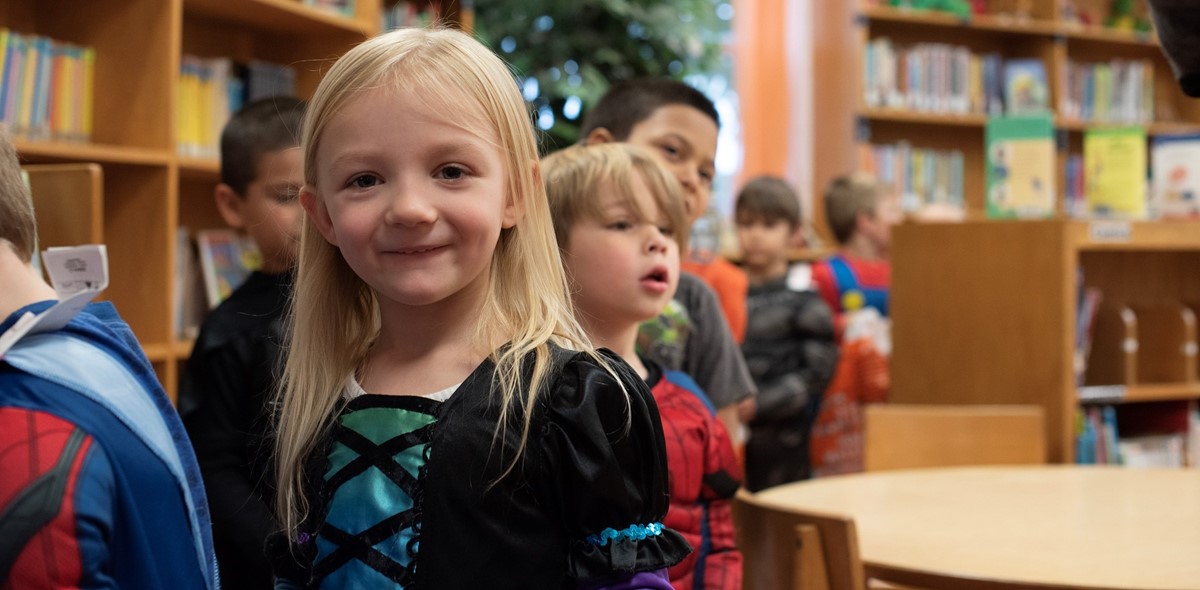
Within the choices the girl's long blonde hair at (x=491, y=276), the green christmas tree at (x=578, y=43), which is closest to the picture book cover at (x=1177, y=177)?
the green christmas tree at (x=578, y=43)

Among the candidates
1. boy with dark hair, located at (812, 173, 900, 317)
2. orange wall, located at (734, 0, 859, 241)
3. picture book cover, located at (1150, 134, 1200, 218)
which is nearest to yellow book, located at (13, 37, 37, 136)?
boy with dark hair, located at (812, 173, 900, 317)

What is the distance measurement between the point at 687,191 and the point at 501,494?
1.30 m

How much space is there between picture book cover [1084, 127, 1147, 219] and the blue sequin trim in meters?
3.14

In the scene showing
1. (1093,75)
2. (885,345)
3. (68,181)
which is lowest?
(885,345)

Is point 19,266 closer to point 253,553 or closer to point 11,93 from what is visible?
point 253,553

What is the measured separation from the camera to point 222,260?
3.31 meters

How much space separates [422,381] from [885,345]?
3.33 m

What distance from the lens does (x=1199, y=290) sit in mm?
4539

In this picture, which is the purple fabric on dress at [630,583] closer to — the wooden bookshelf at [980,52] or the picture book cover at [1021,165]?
the picture book cover at [1021,165]

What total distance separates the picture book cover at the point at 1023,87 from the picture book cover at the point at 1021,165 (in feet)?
9.43

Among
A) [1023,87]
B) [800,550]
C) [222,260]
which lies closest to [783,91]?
[1023,87]

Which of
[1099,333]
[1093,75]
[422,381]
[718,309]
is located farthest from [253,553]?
[1093,75]

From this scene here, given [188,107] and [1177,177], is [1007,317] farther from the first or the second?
[188,107]

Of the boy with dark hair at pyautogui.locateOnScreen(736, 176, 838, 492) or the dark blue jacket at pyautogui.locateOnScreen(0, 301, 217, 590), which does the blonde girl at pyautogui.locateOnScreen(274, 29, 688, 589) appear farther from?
the boy with dark hair at pyautogui.locateOnScreen(736, 176, 838, 492)
